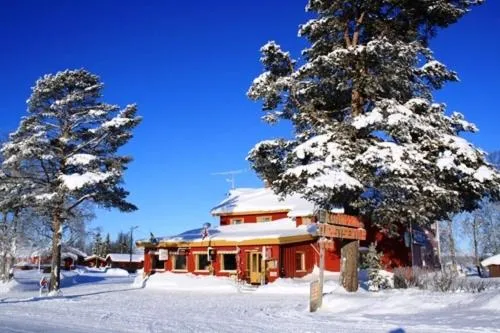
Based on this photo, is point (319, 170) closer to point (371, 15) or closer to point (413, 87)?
point (413, 87)

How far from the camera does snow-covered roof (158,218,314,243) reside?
30953 mm

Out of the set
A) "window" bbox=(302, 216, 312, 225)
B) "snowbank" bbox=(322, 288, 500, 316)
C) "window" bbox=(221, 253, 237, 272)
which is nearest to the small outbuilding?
"window" bbox=(302, 216, 312, 225)

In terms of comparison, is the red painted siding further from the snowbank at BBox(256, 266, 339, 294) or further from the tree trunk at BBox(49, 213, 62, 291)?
the tree trunk at BBox(49, 213, 62, 291)

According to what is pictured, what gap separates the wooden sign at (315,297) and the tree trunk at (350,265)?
2.72 m

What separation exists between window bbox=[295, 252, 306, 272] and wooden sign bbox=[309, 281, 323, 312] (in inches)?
648

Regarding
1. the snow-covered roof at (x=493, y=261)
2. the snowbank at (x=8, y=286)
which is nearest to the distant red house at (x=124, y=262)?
the snowbank at (x=8, y=286)

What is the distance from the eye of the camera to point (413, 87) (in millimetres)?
18781

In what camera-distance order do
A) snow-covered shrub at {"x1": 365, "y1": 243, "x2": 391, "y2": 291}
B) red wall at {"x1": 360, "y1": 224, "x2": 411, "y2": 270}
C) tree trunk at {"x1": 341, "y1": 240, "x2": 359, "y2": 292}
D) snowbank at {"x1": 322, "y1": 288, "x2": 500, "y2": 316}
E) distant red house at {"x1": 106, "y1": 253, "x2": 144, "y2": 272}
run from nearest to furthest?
snowbank at {"x1": 322, "y1": 288, "x2": 500, "y2": 316} < tree trunk at {"x1": 341, "y1": 240, "x2": 359, "y2": 292} < snow-covered shrub at {"x1": 365, "y1": 243, "x2": 391, "y2": 291} < red wall at {"x1": 360, "y1": 224, "x2": 411, "y2": 270} < distant red house at {"x1": 106, "y1": 253, "x2": 144, "y2": 272}

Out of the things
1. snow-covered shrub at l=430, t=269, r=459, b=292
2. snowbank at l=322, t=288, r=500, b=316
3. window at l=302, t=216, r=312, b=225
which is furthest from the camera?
window at l=302, t=216, r=312, b=225

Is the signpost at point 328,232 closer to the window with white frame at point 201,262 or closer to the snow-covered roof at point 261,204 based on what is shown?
the snow-covered roof at point 261,204

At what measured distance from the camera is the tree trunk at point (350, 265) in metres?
17.9

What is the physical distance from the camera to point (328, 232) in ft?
52.1

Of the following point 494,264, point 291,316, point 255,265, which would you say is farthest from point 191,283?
point 494,264

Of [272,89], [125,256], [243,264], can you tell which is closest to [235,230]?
[243,264]
